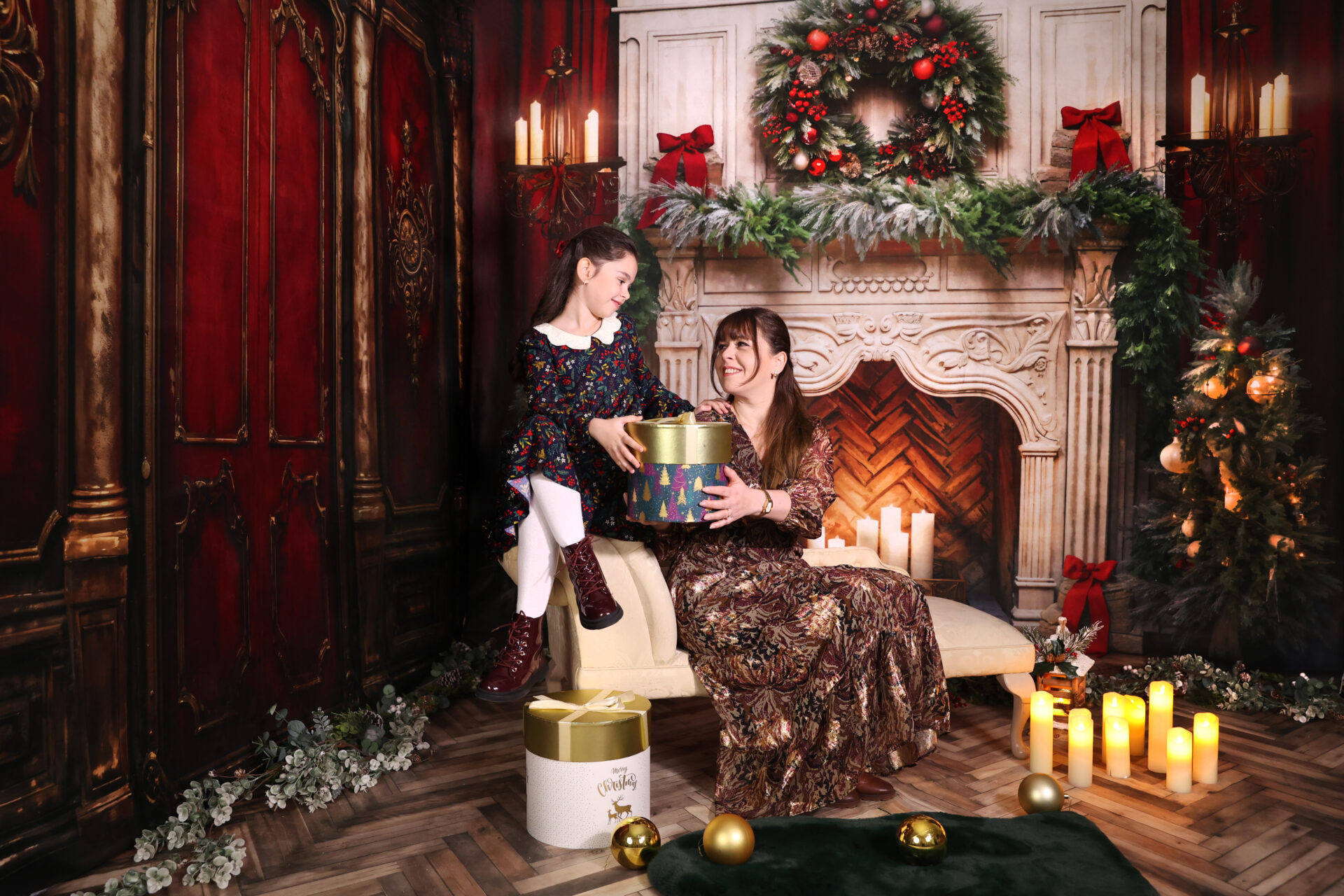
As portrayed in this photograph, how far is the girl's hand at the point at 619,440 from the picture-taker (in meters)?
2.37

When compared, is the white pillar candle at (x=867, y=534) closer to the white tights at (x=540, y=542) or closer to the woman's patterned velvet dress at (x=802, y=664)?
the woman's patterned velvet dress at (x=802, y=664)

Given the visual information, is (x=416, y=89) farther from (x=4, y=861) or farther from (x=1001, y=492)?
(x=1001, y=492)

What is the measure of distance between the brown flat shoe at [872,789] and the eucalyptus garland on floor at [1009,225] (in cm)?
247

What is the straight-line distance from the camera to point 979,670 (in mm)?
2793

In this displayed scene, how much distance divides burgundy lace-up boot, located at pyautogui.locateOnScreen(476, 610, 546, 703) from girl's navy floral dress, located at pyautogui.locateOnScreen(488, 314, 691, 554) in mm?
286

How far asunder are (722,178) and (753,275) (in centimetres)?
53

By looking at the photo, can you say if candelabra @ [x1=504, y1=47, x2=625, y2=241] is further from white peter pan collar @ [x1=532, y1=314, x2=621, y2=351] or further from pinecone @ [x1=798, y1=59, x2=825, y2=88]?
white peter pan collar @ [x1=532, y1=314, x2=621, y2=351]

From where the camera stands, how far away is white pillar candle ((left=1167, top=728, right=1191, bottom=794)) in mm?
2559

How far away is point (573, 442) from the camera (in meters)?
2.61

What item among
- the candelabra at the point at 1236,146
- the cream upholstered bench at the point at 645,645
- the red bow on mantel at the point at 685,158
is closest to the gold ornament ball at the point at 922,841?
the cream upholstered bench at the point at 645,645

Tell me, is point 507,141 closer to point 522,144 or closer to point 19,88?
point 522,144

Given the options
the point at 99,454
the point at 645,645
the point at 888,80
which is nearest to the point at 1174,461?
the point at 888,80

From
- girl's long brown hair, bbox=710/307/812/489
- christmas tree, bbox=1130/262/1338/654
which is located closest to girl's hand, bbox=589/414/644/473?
girl's long brown hair, bbox=710/307/812/489

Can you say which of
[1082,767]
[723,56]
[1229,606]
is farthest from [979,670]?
[723,56]
